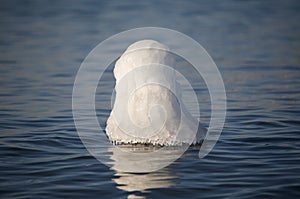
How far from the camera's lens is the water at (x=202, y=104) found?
7180 millimetres

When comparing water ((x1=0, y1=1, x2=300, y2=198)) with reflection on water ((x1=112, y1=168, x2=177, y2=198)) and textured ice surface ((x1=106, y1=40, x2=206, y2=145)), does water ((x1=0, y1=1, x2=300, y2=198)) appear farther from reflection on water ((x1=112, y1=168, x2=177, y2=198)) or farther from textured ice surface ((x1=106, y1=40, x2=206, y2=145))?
textured ice surface ((x1=106, y1=40, x2=206, y2=145))

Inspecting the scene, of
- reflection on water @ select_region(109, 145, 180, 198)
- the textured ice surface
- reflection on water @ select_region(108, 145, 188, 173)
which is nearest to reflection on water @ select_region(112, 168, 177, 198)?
reflection on water @ select_region(109, 145, 180, 198)

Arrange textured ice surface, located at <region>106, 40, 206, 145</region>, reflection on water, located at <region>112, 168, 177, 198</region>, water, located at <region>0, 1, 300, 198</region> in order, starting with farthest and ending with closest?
1. textured ice surface, located at <region>106, 40, 206, 145</region>
2. water, located at <region>0, 1, 300, 198</region>
3. reflection on water, located at <region>112, 168, 177, 198</region>

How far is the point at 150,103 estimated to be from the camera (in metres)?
7.95

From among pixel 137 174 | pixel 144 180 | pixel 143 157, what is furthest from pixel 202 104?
Answer: pixel 144 180

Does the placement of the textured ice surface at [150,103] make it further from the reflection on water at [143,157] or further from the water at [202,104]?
the water at [202,104]

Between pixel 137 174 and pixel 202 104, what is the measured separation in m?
4.62

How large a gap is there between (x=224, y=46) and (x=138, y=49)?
37.7 feet

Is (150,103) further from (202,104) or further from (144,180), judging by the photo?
(202,104)

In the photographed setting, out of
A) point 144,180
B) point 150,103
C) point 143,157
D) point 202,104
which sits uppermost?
point 150,103

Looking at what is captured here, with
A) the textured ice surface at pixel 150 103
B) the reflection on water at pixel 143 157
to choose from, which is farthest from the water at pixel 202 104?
A: the textured ice surface at pixel 150 103

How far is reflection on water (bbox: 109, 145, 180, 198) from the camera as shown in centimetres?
706

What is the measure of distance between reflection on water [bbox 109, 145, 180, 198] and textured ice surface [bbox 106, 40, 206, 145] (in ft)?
0.60

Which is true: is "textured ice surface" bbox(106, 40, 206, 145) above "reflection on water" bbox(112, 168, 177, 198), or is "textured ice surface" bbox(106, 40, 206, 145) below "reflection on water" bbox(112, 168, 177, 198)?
above
